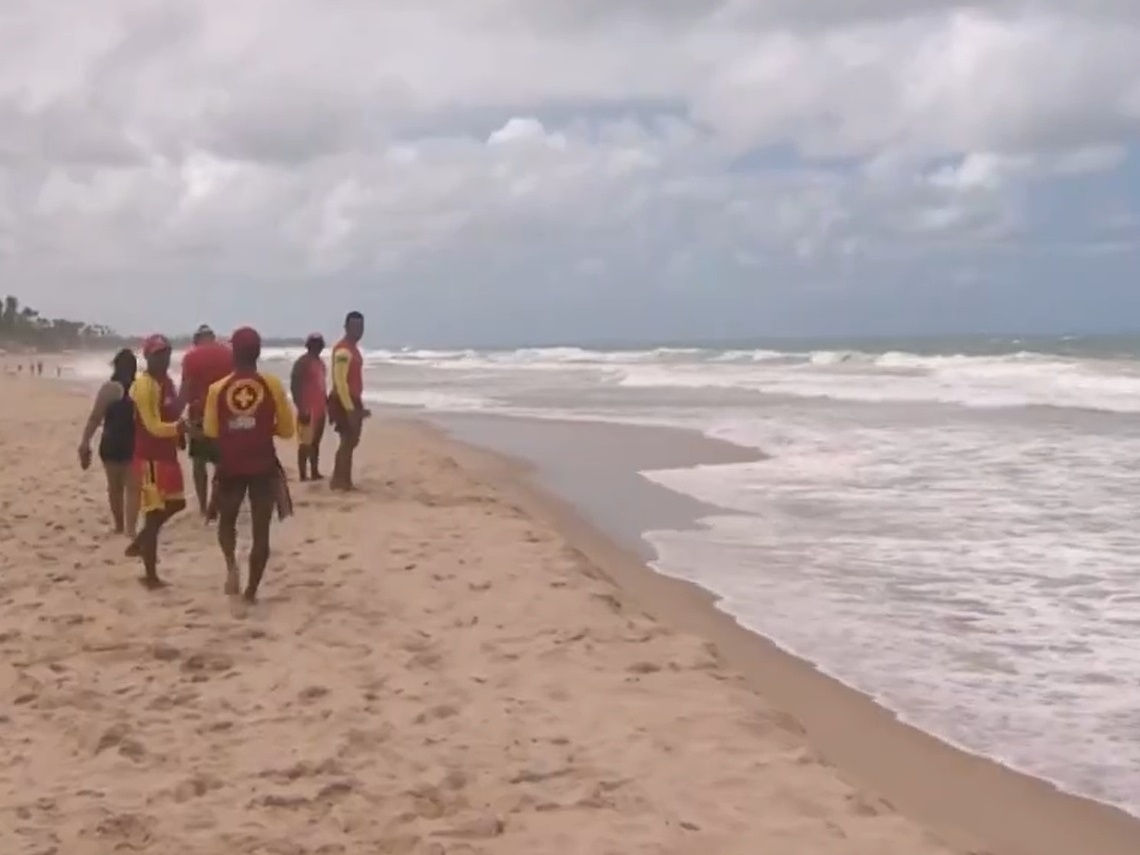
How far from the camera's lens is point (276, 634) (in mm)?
6949

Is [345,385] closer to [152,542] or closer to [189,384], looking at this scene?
[189,384]

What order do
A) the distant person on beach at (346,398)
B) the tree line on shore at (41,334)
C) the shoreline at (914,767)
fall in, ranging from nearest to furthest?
1. the shoreline at (914,767)
2. the distant person on beach at (346,398)
3. the tree line on shore at (41,334)

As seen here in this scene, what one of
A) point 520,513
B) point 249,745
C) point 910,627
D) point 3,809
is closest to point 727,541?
point 520,513

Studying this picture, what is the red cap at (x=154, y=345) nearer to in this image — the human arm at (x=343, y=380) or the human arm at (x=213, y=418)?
the human arm at (x=213, y=418)

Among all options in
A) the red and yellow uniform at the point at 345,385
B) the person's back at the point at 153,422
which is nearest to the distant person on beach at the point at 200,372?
the person's back at the point at 153,422

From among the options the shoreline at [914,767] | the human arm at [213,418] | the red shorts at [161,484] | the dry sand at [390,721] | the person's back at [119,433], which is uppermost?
the human arm at [213,418]

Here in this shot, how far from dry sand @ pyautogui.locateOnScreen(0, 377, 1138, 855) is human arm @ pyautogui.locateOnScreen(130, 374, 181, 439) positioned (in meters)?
0.95

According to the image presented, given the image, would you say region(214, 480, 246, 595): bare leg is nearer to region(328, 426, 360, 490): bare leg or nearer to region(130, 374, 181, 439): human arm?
region(130, 374, 181, 439): human arm

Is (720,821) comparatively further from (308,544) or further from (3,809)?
(308,544)

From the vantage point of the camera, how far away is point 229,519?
25.4 ft

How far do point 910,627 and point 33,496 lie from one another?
27.1 ft

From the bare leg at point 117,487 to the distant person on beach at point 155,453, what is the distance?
1.26 metres

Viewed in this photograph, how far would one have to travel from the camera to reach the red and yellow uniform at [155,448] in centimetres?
814

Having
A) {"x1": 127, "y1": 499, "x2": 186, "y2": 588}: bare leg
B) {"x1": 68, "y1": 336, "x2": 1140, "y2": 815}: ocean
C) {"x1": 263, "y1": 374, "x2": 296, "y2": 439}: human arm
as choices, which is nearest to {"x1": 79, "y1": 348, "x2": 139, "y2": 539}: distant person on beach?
{"x1": 127, "y1": 499, "x2": 186, "y2": 588}: bare leg
